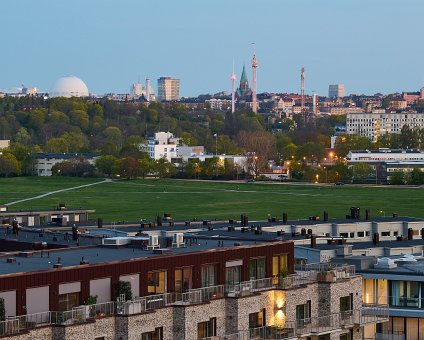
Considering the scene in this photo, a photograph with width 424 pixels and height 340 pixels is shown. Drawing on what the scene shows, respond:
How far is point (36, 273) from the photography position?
23.9 meters

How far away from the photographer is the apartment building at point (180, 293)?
23.9 m

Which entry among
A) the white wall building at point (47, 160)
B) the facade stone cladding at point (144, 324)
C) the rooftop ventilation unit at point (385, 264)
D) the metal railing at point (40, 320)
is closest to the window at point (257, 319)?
the facade stone cladding at point (144, 324)

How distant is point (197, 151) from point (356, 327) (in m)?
170

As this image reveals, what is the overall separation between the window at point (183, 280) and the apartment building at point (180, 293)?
2 cm

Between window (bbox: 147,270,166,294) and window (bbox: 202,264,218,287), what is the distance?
969 mm

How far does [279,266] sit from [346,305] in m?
1.46

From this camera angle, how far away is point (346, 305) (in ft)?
95.9

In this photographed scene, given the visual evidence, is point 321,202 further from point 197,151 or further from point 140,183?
point 197,151

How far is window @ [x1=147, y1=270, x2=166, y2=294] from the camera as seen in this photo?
2595cm

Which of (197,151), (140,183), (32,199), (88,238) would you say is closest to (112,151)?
(197,151)

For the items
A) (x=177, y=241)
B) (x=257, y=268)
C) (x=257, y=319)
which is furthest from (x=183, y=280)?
(x=177, y=241)

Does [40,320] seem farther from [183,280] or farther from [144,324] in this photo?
[183,280]

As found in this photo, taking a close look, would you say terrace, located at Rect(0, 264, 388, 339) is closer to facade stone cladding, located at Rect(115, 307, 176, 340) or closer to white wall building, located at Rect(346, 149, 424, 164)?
facade stone cladding, located at Rect(115, 307, 176, 340)

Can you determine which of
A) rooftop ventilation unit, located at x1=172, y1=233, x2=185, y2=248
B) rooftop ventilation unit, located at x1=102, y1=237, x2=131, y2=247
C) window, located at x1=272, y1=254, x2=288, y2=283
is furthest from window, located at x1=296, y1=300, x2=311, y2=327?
rooftop ventilation unit, located at x1=102, y1=237, x2=131, y2=247
